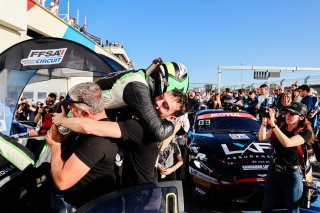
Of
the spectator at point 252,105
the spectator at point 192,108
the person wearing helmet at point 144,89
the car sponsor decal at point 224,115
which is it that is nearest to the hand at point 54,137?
the person wearing helmet at point 144,89

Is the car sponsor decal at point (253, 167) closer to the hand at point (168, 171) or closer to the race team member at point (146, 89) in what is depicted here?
the hand at point (168, 171)

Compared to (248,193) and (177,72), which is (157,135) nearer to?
(177,72)

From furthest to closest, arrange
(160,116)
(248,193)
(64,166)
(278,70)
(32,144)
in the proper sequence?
(278,70)
(248,193)
(32,144)
(160,116)
(64,166)

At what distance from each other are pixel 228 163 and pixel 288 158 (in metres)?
1.26

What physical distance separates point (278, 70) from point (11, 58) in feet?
79.2

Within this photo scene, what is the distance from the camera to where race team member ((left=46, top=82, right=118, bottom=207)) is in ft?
5.24

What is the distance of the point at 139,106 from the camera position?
1.96 m

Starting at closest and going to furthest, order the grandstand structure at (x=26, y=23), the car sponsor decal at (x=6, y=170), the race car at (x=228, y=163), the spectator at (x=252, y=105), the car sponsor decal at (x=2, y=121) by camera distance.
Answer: the car sponsor decal at (x=6, y=170)
the race car at (x=228, y=163)
the car sponsor decal at (x=2, y=121)
the spectator at (x=252, y=105)
the grandstand structure at (x=26, y=23)

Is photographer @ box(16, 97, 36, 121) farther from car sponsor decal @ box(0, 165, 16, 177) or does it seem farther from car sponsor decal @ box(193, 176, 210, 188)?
car sponsor decal @ box(0, 165, 16, 177)

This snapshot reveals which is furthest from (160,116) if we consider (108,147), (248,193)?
(248,193)

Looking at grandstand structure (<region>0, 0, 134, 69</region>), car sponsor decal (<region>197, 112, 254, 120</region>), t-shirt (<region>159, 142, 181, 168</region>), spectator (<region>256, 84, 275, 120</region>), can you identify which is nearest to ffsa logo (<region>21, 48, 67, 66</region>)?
t-shirt (<region>159, 142, 181, 168</region>)

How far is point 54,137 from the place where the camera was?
5.68 feet

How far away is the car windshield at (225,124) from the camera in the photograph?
5.84 metres

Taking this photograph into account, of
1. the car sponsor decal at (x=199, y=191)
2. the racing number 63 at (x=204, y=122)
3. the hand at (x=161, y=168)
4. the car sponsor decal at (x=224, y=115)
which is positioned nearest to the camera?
the hand at (x=161, y=168)
